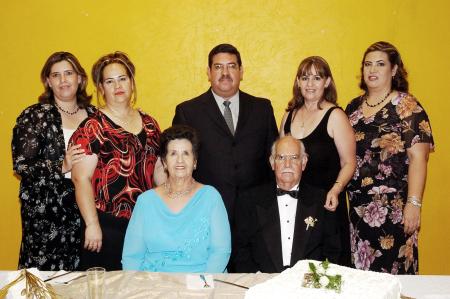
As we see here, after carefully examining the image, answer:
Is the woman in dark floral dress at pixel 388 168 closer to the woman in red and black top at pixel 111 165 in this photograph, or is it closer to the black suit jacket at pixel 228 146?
the black suit jacket at pixel 228 146

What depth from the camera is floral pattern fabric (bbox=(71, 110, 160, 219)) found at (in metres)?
3.05

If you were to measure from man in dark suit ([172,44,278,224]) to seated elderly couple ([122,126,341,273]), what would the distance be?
0.40 metres

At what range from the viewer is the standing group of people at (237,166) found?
2.90 meters

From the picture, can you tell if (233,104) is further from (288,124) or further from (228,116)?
(288,124)

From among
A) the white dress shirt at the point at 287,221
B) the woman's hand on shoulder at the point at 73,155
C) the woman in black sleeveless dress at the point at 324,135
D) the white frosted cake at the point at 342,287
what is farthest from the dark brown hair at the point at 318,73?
the white frosted cake at the point at 342,287

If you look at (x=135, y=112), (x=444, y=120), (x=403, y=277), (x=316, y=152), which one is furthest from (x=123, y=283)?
(x=444, y=120)

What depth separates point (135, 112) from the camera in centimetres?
329

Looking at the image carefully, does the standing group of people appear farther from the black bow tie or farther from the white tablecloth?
the white tablecloth

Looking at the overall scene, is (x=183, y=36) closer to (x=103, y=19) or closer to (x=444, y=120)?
(x=103, y=19)

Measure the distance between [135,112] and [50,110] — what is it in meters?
0.59

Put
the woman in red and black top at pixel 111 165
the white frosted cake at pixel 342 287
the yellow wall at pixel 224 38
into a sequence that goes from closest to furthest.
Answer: the white frosted cake at pixel 342 287, the woman in red and black top at pixel 111 165, the yellow wall at pixel 224 38

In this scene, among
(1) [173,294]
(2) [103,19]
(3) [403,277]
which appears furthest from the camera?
(2) [103,19]

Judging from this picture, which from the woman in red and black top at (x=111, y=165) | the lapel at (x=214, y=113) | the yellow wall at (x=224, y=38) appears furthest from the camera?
the yellow wall at (x=224, y=38)

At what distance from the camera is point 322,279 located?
5.69 ft
